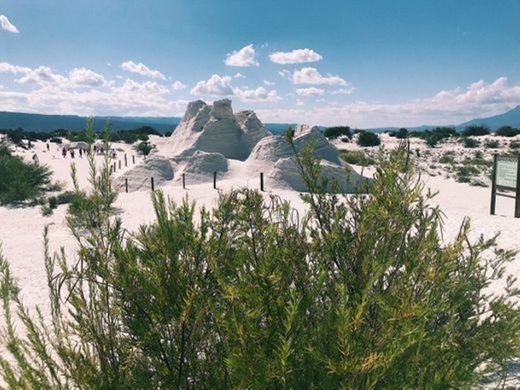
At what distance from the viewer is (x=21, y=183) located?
60.4 feet

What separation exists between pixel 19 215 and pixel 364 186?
16.3m

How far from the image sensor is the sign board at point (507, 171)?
1344 cm

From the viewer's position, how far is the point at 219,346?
2.59 m

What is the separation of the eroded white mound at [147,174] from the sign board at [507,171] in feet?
52.2

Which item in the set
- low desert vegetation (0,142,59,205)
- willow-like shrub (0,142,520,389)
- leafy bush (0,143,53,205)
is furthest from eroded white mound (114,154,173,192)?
willow-like shrub (0,142,520,389)

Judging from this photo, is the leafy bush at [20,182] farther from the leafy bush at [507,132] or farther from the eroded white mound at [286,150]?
the leafy bush at [507,132]

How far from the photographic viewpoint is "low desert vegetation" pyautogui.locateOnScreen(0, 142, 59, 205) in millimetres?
17859

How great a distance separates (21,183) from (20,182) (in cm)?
18

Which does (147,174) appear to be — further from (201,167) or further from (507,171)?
(507,171)

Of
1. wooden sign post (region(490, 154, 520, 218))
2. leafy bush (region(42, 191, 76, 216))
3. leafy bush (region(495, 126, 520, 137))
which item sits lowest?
leafy bush (region(42, 191, 76, 216))

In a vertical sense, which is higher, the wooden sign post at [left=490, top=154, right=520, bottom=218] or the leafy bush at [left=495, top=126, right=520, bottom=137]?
the leafy bush at [left=495, top=126, right=520, bottom=137]

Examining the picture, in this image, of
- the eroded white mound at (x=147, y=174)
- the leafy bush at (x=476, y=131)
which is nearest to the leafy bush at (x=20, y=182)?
the eroded white mound at (x=147, y=174)

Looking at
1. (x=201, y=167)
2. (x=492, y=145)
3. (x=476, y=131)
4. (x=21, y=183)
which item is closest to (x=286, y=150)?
(x=201, y=167)

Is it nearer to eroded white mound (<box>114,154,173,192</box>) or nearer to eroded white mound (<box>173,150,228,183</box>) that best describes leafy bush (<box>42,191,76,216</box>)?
eroded white mound (<box>114,154,173,192</box>)
